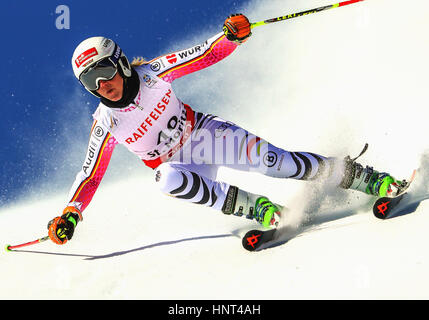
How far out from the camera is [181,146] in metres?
3.88

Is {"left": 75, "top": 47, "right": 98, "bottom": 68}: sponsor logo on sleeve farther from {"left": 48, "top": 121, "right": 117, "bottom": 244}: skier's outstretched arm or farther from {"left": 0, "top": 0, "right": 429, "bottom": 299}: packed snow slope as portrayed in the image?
{"left": 0, "top": 0, "right": 429, "bottom": 299}: packed snow slope

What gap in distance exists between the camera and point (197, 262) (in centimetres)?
360

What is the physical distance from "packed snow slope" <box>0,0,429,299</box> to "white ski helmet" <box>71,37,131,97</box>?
61.6 inches

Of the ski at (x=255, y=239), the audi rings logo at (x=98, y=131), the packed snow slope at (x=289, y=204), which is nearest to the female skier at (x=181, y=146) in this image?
the audi rings logo at (x=98, y=131)

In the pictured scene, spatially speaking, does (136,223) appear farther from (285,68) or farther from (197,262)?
(285,68)

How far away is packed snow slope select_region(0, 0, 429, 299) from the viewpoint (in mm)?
2844

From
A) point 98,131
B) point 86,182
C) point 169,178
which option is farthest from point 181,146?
point 86,182

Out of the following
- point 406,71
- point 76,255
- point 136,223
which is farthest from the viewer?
point 406,71

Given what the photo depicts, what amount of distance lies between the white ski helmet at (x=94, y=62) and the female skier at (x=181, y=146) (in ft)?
0.03

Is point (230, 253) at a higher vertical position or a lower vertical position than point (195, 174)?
lower

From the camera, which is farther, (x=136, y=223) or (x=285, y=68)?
(x=285, y=68)

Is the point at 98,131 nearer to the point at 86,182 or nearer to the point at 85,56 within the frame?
the point at 86,182

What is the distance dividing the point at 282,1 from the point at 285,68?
1.68 m

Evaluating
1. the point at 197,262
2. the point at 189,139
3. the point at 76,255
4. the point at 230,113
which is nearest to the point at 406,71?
the point at 230,113
